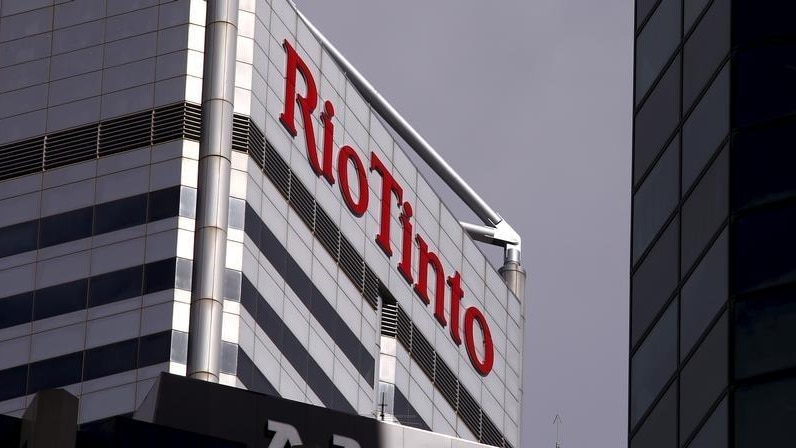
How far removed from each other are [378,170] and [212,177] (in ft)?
59.4

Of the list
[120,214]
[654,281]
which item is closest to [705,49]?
[654,281]

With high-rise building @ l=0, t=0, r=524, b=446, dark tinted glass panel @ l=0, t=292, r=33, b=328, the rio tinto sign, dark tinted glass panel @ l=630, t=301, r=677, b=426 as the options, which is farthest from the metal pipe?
dark tinted glass panel @ l=630, t=301, r=677, b=426

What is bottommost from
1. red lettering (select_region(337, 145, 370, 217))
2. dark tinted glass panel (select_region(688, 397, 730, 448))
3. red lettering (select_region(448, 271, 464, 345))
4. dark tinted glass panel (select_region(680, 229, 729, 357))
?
dark tinted glass panel (select_region(688, 397, 730, 448))

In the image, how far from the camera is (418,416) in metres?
144

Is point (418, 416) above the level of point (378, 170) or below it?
below

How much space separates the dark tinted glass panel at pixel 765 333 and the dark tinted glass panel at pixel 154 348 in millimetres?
77229

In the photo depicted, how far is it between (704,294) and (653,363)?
2716 millimetres

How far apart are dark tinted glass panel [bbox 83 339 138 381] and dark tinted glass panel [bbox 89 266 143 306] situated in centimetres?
279

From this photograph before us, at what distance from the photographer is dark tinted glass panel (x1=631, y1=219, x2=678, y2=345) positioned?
5050cm

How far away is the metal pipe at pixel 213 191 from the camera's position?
4796 inches

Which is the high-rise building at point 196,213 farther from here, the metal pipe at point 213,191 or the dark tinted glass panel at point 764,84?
the dark tinted glass panel at point 764,84

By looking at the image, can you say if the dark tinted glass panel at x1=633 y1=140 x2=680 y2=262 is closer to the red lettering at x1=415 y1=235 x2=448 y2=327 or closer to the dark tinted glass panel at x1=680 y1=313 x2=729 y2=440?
the dark tinted glass panel at x1=680 y1=313 x2=729 y2=440

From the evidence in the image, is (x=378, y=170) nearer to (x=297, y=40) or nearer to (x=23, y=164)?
(x=297, y=40)

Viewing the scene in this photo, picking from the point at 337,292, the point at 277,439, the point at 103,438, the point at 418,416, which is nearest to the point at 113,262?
the point at 337,292
